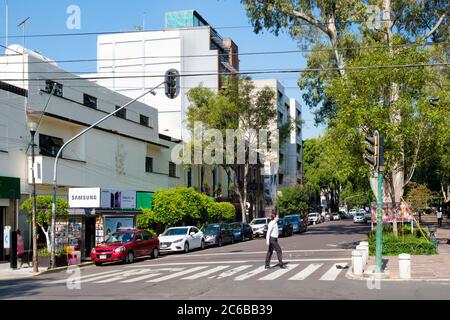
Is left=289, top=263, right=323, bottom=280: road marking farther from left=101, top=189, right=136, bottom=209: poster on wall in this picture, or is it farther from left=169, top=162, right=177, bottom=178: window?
left=169, top=162, right=177, bottom=178: window

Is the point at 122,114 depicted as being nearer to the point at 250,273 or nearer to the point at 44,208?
the point at 44,208

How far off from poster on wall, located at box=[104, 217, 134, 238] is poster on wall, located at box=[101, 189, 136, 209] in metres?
0.70

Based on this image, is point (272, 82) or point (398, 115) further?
point (272, 82)

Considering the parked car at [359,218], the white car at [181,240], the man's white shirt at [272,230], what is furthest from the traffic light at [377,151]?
the parked car at [359,218]

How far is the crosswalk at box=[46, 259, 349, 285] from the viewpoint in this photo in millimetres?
17172

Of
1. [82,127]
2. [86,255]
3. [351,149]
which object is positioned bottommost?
[86,255]

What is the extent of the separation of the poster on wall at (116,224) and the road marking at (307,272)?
12522 mm

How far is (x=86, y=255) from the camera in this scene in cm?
2914

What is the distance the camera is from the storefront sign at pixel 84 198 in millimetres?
29156

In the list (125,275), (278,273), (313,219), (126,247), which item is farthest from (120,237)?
(313,219)
